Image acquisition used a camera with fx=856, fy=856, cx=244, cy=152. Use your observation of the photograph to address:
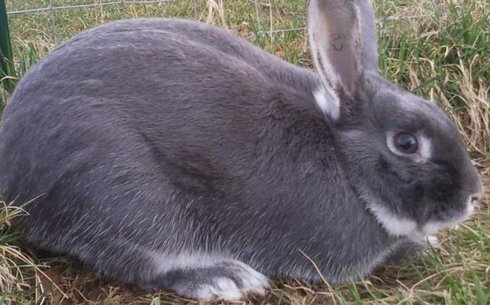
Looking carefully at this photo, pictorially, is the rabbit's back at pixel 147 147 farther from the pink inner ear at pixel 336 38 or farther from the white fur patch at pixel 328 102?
the pink inner ear at pixel 336 38

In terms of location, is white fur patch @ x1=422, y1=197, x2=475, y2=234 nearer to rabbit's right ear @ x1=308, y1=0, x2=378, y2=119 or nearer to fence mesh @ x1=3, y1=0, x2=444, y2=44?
rabbit's right ear @ x1=308, y1=0, x2=378, y2=119

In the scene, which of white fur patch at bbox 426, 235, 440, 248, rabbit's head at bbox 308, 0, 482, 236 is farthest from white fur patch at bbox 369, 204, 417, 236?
white fur patch at bbox 426, 235, 440, 248

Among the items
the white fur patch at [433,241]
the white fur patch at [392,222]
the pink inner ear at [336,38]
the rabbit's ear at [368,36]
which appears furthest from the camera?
the rabbit's ear at [368,36]

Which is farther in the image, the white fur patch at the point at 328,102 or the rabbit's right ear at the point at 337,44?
the white fur patch at the point at 328,102

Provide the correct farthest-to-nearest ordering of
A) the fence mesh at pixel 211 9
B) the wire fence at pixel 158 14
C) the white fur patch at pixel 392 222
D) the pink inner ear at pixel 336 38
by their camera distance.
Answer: the wire fence at pixel 158 14 → the fence mesh at pixel 211 9 → the white fur patch at pixel 392 222 → the pink inner ear at pixel 336 38

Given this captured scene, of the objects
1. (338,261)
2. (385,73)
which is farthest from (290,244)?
(385,73)

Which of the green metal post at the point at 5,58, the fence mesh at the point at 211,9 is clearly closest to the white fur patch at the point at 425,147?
the fence mesh at the point at 211,9

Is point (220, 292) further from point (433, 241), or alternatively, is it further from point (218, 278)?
point (433, 241)

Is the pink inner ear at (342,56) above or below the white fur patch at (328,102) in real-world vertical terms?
above
